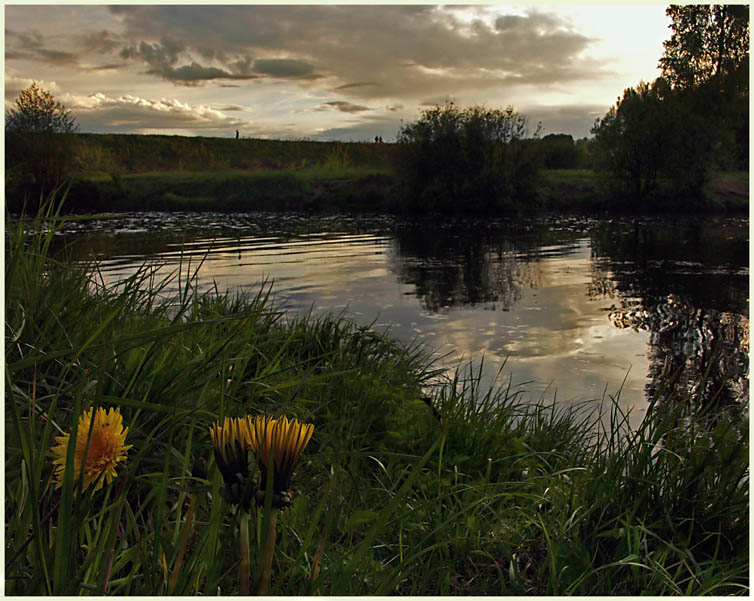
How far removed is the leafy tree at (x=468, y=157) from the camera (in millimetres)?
27375

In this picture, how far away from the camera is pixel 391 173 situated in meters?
30.7

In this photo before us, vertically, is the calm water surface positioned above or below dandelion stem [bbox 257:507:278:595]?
below

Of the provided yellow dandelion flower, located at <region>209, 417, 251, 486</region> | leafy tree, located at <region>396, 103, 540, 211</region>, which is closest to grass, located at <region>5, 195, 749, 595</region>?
yellow dandelion flower, located at <region>209, 417, 251, 486</region>

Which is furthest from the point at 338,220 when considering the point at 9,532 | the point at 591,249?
the point at 9,532

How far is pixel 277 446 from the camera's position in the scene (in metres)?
1.09

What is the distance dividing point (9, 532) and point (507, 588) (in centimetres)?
142

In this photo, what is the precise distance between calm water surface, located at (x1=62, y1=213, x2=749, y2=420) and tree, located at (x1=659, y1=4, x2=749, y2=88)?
1425 cm

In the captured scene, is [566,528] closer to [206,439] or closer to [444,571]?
[444,571]

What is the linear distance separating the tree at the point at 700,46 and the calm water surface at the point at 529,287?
14.2 m

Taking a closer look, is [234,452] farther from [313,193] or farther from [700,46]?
[700,46]

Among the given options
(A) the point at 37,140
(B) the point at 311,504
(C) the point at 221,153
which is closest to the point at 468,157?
(A) the point at 37,140

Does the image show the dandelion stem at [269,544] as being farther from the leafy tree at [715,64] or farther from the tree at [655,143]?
the leafy tree at [715,64]

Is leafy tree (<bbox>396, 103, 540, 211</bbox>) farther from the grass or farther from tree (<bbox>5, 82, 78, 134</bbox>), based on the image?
the grass

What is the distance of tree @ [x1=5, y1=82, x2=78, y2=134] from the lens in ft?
92.0
